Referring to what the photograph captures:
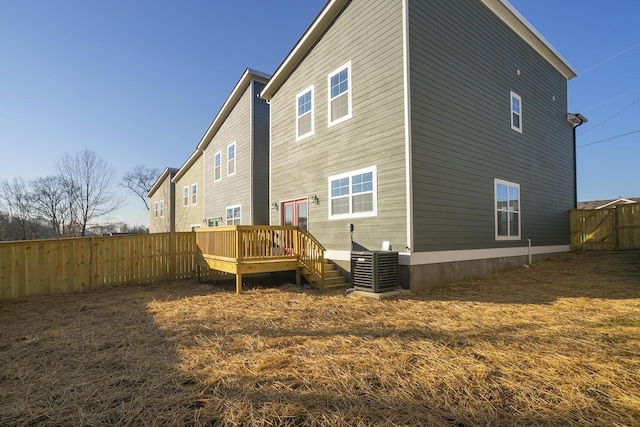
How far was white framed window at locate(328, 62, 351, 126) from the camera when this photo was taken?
8.85 m

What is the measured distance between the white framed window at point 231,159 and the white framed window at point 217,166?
1.08 metres

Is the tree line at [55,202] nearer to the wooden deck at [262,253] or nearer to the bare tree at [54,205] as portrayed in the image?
the bare tree at [54,205]

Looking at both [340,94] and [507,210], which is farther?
[507,210]

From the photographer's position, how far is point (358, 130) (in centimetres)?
844

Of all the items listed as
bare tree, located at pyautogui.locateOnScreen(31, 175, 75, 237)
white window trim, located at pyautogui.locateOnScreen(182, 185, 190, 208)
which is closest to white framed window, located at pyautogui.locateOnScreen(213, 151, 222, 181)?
white window trim, located at pyautogui.locateOnScreen(182, 185, 190, 208)

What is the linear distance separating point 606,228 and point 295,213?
1197 cm

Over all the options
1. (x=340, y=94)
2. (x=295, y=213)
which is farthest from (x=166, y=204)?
(x=340, y=94)

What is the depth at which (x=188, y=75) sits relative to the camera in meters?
14.5

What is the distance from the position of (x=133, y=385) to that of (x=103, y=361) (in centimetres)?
90

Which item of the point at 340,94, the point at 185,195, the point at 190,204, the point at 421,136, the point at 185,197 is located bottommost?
the point at 190,204

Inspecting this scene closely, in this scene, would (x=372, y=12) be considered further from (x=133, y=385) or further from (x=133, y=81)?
(x=133, y=81)

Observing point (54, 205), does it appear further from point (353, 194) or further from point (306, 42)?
point (353, 194)

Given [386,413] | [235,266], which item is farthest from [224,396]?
[235,266]

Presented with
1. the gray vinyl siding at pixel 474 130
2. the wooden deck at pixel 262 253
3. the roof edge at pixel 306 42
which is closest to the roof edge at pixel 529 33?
the gray vinyl siding at pixel 474 130
